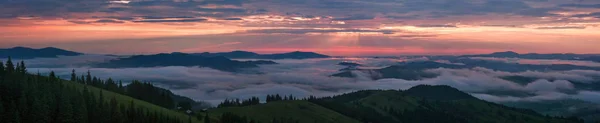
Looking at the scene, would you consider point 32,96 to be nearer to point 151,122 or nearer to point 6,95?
point 6,95

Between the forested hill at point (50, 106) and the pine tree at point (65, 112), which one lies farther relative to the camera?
the pine tree at point (65, 112)

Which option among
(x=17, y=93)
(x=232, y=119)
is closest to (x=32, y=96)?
(x=17, y=93)

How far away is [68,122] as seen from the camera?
11488 centimetres

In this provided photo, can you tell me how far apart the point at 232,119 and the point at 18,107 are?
263 ft

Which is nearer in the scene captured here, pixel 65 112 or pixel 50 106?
pixel 65 112

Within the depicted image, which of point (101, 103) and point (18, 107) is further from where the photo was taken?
point (101, 103)

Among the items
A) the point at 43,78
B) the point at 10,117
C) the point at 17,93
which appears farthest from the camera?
the point at 43,78

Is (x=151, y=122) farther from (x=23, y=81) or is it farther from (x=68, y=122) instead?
(x=23, y=81)

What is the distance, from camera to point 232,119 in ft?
604

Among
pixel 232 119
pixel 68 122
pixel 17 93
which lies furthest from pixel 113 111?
pixel 232 119

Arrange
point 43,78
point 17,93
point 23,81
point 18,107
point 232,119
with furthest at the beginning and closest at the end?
point 232,119 < point 43,78 < point 23,81 < point 17,93 < point 18,107

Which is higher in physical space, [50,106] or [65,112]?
[50,106]

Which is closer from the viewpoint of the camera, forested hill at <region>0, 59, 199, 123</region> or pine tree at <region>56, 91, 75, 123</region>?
forested hill at <region>0, 59, 199, 123</region>

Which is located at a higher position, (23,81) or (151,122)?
(23,81)
